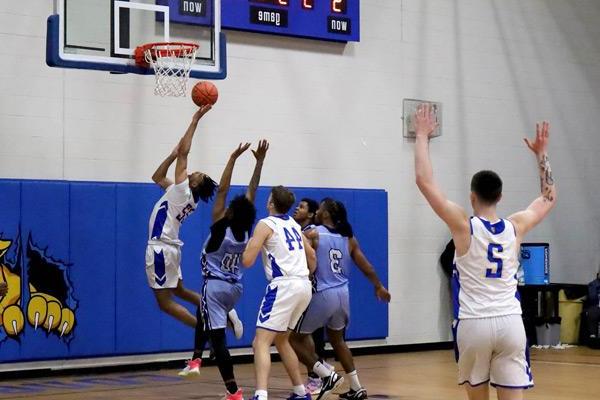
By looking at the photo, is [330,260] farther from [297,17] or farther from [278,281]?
[297,17]

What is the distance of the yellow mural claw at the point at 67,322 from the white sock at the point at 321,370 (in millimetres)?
3403

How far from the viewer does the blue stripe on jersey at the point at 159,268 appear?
34.6 feet

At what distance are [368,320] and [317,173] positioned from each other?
2.12 metres

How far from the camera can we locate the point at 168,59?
1001 centimetres

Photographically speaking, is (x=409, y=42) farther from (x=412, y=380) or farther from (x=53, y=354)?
(x=53, y=354)

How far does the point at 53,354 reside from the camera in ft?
36.1

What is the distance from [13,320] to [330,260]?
3.78m

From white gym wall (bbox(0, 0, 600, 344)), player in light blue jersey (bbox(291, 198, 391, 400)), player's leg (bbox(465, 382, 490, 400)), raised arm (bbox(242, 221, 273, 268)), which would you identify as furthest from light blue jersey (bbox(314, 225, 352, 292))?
player's leg (bbox(465, 382, 490, 400))

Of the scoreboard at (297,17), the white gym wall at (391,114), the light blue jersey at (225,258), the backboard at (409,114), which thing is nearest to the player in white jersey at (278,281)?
the light blue jersey at (225,258)

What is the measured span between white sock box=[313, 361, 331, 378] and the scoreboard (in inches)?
196

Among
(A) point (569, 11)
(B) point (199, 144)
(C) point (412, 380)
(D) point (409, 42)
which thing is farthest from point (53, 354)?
(A) point (569, 11)

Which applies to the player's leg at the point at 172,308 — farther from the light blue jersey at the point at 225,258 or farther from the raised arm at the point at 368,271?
the raised arm at the point at 368,271

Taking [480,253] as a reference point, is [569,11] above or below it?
above

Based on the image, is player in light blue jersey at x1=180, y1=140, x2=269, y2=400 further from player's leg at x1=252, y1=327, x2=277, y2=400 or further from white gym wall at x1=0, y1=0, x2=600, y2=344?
white gym wall at x1=0, y1=0, x2=600, y2=344
